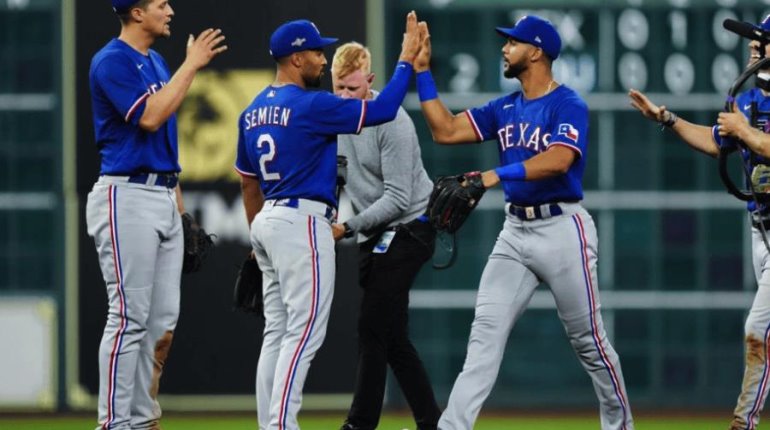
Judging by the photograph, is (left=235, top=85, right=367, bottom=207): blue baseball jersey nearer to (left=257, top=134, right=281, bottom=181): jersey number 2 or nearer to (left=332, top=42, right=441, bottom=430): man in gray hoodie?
(left=257, top=134, right=281, bottom=181): jersey number 2

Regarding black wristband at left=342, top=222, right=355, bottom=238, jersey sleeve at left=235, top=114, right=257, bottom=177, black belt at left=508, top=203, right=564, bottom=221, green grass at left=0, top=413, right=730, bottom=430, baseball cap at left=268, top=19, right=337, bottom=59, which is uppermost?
baseball cap at left=268, top=19, right=337, bottom=59

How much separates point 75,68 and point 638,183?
3555mm

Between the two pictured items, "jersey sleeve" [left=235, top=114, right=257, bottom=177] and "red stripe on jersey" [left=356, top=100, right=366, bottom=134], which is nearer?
"red stripe on jersey" [left=356, top=100, right=366, bottom=134]

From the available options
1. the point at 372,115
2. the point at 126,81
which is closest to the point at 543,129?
the point at 372,115

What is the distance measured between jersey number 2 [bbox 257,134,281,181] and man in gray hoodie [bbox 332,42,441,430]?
74 cm

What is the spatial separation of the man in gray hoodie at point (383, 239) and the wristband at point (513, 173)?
99 centimetres

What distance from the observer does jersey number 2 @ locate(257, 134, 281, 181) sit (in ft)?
22.2

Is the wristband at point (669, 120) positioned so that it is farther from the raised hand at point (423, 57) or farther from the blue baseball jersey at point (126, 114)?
the blue baseball jersey at point (126, 114)

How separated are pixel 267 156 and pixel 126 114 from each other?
2.02 feet

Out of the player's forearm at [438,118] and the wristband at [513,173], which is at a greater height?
the player's forearm at [438,118]

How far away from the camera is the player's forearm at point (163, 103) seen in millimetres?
6559

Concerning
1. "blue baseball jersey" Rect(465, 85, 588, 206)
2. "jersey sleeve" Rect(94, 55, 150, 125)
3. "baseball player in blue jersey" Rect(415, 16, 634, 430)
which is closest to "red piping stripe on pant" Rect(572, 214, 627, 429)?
"baseball player in blue jersey" Rect(415, 16, 634, 430)

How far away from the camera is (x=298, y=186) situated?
674 centimetres

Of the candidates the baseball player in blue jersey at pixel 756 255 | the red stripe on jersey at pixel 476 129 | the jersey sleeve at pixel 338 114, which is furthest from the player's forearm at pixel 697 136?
the jersey sleeve at pixel 338 114
